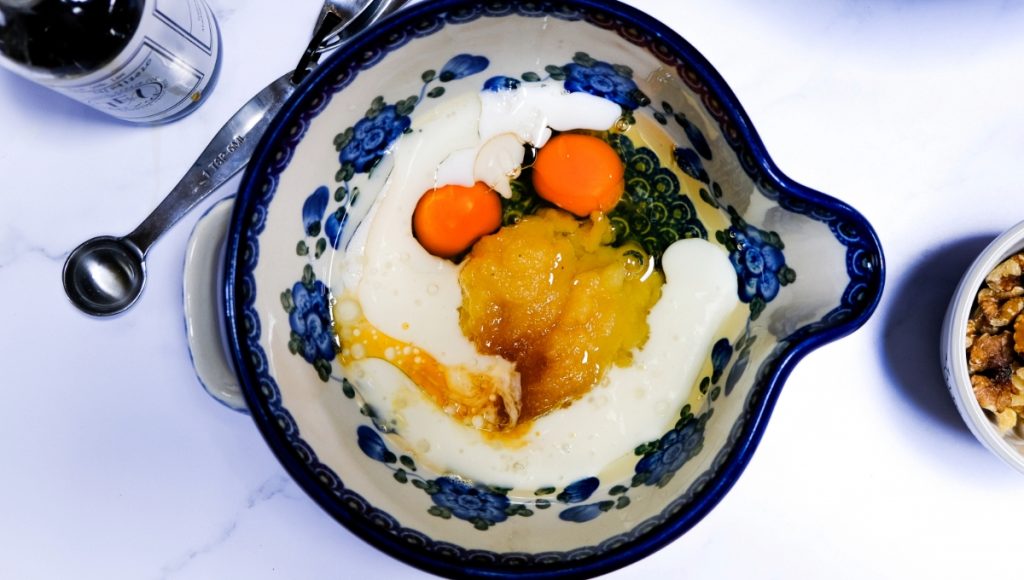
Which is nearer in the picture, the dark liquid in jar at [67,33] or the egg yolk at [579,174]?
the dark liquid in jar at [67,33]

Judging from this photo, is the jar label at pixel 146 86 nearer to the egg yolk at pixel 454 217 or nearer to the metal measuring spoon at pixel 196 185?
the metal measuring spoon at pixel 196 185

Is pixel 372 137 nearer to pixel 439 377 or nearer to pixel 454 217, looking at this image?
pixel 454 217

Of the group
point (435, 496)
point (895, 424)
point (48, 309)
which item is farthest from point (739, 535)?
point (48, 309)

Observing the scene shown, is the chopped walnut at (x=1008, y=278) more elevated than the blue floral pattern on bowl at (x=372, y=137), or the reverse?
the chopped walnut at (x=1008, y=278)

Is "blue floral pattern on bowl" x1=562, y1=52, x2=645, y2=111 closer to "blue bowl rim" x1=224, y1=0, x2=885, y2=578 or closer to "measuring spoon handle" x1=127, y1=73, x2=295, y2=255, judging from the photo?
"blue bowl rim" x1=224, y1=0, x2=885, y2=578

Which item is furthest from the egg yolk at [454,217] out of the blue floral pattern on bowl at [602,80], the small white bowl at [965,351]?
the small white bowl at [965,351]

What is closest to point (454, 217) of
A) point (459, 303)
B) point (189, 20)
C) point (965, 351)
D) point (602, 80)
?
point (459, 303)

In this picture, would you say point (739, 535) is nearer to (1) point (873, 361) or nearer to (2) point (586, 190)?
(1) point (873, 361)
